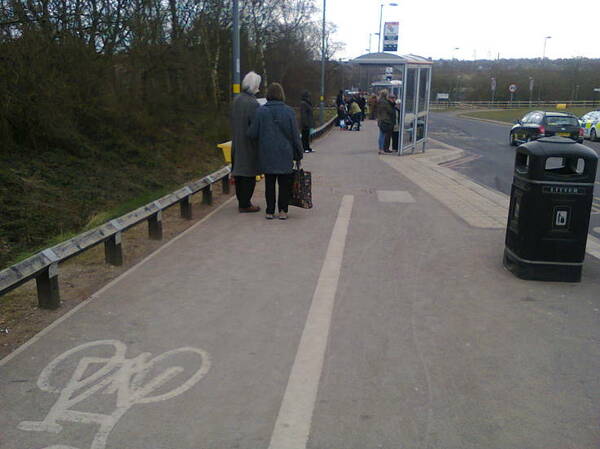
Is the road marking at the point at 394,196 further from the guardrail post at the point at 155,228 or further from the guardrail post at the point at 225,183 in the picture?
the guardrail post at the point at 155,228

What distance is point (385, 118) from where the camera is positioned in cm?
1756

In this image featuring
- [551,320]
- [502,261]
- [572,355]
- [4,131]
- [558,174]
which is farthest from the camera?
[4,131]

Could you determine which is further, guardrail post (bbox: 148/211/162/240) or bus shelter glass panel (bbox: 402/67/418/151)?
bus shelter glass panel (bbox: 402/67/418/151)

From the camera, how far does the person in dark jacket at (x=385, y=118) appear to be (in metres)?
17.2

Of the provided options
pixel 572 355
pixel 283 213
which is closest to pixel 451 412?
A: pixel 572 355

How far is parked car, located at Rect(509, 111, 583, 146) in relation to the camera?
2234 centimetres

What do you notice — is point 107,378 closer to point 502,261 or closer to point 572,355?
point 572,355

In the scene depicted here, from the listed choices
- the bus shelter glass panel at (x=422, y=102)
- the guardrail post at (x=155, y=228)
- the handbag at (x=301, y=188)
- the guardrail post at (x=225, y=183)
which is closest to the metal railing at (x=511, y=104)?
the bus shelter glass panel at (x=422, y=102)

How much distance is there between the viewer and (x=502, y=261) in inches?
259

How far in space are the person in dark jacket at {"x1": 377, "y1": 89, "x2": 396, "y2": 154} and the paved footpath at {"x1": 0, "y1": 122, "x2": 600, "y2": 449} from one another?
10.6m

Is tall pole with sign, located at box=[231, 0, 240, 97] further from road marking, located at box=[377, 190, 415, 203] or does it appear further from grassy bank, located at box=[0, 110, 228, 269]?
road marking, located at box=[377, 190, 415, 203]

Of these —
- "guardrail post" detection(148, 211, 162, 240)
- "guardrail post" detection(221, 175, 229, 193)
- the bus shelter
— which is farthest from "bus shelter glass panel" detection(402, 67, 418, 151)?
"guardrail post" detection(148, 211, 162, 240)

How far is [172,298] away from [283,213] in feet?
11.2

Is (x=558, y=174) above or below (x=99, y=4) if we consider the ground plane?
below
